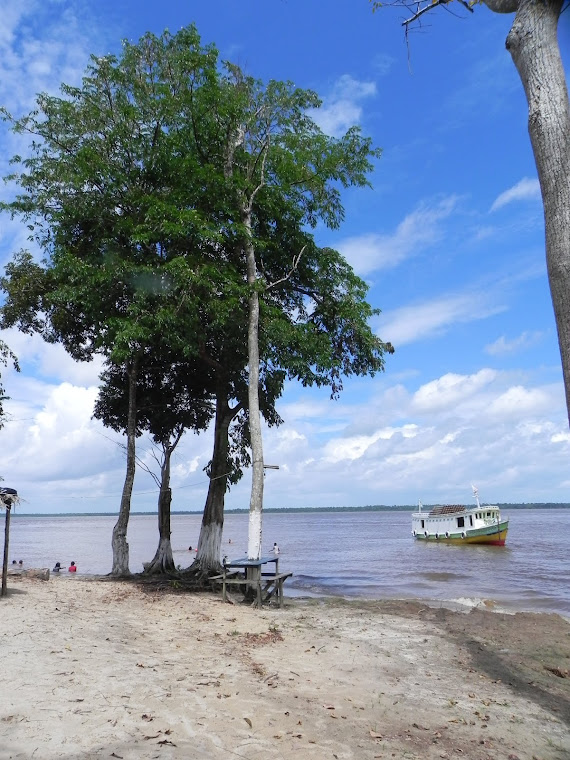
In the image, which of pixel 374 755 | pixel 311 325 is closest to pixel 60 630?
pixel 374 755

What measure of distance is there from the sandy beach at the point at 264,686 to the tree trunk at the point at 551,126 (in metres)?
3.90

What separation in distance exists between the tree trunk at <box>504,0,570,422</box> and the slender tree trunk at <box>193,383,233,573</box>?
1359cm

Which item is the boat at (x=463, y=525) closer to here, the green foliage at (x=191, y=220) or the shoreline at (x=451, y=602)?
the shoreline at (x=451, y=602)

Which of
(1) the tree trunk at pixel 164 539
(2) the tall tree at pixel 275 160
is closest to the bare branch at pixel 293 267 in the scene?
(2) the tall tree at pixel 275 160

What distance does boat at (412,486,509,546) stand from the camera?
45.4 meters

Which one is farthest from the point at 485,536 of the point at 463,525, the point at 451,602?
the point at 451,602

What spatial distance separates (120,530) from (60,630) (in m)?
8.61

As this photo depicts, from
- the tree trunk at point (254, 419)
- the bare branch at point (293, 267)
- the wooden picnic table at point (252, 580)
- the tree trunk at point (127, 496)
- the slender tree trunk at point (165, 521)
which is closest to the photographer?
the wooden picnic table at point (252, 580)

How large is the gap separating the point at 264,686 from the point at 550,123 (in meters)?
6.40

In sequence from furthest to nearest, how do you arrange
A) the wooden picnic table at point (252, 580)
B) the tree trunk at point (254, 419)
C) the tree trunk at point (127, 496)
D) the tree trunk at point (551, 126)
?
the tree trunk at point (127, 496)
the tree trunk at point (254, 419)
the wooden picnic table at point (252, 580)
the tree trunk at point (551, 126)

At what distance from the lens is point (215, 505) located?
17219 mm

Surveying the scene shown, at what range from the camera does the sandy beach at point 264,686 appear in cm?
512

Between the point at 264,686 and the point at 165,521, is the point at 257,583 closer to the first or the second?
the point at 264,686

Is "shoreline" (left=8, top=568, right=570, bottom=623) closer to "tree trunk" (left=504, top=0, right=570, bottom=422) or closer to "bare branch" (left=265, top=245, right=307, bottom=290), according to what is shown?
"bare branch" (left=265, top=245, right=307, bottom=290)
